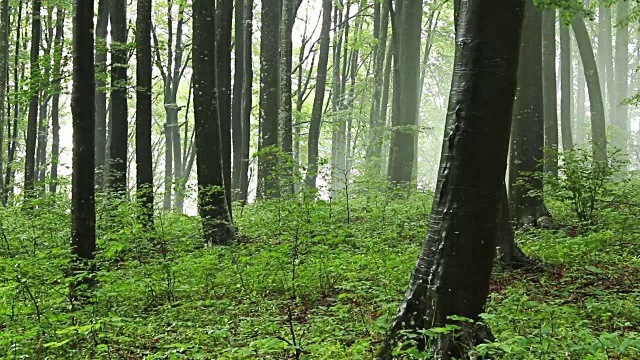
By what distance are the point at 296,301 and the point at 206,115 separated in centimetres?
469

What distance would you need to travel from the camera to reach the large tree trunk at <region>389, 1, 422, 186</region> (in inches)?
662

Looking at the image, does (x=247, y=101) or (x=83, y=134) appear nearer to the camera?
(x=83, y=134)

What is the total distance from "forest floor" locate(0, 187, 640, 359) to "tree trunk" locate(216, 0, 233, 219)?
8.16 ft

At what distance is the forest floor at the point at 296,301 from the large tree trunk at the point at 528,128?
553mm

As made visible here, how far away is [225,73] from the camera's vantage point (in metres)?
13.2

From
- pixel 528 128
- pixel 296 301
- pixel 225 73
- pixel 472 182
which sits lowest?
pixel 296 301

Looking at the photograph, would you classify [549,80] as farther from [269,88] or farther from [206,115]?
[206,115]

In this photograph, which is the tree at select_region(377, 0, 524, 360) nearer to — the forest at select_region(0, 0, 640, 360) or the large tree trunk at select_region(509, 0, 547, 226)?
the forest at select_region(0, 0, 640, 360)

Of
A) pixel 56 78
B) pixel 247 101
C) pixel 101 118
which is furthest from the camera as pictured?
pixel 247 101

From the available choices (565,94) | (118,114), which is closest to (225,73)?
(118,114)

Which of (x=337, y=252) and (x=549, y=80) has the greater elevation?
→ (x=549, y=80)

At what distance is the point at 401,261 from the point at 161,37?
27.4m

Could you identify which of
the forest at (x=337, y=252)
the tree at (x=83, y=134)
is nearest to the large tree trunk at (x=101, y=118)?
the forest at (x=337, y=252)

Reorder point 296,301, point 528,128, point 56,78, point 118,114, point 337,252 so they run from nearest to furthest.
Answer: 1. point 296,301
2. point 337,252
3. point 56,78
4. point 528,128
5. point 118,114
